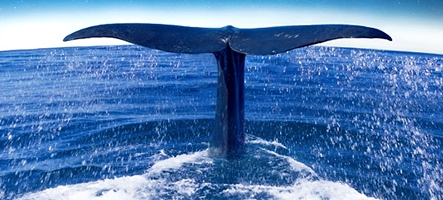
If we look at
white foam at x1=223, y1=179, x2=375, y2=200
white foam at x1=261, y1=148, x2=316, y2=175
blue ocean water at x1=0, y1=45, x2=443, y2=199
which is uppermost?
white foam at x1=223, y1=179, x2=375, y2=200

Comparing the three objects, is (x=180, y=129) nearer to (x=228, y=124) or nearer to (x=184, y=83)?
(x=228, y=124)

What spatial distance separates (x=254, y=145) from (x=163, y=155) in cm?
197

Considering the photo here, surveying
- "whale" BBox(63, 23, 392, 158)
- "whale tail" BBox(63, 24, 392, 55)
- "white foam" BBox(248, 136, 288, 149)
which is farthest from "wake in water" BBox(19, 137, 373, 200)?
"whale tail" BBox(63, 24, 392, 55)

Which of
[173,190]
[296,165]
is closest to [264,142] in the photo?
[296,165]

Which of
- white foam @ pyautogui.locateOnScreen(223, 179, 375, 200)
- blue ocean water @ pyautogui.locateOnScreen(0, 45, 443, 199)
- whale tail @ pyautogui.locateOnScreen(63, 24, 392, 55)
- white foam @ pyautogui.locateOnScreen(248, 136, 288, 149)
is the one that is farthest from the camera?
white foam @ pyautogui.locateOnScreen(248, 136, 288, 149)

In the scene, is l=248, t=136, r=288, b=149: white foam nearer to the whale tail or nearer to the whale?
the whale

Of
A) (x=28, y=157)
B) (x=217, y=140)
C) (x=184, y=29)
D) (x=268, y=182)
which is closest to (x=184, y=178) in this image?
(x=217, y=140)

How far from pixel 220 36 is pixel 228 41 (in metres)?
0.22

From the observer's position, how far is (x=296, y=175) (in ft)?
20.9

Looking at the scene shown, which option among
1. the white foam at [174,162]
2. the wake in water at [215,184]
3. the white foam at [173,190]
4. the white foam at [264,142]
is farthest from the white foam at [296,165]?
the white foam at [174,162]

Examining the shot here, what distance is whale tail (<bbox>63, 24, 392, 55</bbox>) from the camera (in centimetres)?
473

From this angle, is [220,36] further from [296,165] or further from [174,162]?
[296,165]

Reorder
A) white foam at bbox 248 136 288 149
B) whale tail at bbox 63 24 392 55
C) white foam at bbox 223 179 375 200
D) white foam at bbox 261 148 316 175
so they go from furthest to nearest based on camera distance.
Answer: white foam at bbox 248 136 288 149 → white foam at bbox 261 148 316 175 → white foam at bbox 223 179 375 200 → whale tail at bbox 63 24 392 55

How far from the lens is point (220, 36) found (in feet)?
17.8
